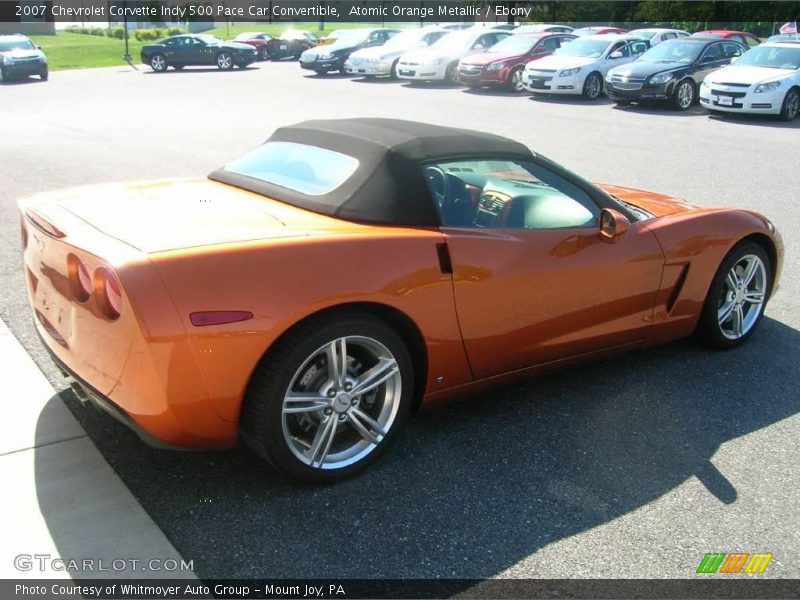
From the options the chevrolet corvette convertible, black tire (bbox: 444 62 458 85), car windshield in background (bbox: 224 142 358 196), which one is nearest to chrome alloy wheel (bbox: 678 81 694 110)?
black tire (bbox: 444 62 458 85)

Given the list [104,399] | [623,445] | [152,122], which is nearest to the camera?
→ [104,399]

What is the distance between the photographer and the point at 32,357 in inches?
180

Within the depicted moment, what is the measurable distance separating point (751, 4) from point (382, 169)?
42.3 m

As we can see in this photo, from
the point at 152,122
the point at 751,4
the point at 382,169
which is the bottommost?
the point at 152,122

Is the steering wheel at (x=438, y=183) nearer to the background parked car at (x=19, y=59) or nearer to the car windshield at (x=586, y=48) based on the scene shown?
the car windshield at (x=586, y=48)

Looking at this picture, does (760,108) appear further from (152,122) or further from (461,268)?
(461,268)

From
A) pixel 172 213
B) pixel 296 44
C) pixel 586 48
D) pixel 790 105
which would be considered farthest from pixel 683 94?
pixel 296 44

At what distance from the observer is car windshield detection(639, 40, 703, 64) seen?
19.0m

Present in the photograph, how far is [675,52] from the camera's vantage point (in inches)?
765

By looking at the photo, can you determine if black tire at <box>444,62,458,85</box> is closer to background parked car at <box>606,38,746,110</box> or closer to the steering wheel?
background parked car at <box>606,38,746,110</box>

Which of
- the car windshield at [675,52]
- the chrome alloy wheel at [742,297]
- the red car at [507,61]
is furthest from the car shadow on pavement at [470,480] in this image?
the red car at [507,61]

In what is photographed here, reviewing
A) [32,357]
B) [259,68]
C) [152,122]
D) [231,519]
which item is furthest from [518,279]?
[259,68]

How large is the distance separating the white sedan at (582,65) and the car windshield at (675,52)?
1.23 m

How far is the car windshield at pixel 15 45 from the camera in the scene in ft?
92.4
